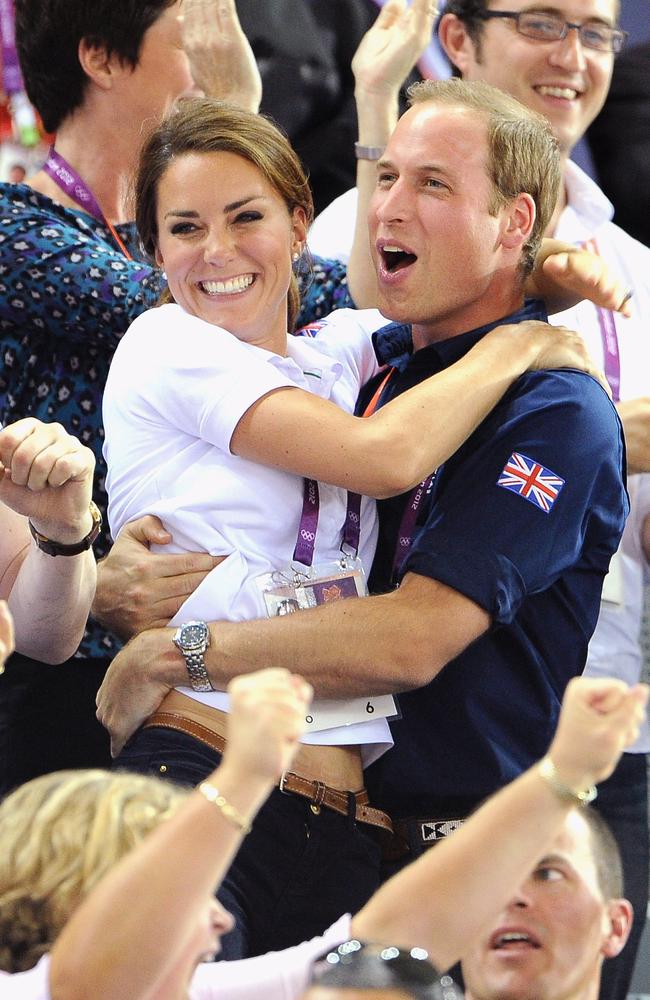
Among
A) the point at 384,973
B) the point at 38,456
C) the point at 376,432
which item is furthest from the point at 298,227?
the point at 384,973

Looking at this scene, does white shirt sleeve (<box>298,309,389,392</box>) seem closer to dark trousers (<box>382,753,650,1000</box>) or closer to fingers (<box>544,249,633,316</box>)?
fingers (<box>544,249,633,316</box>)

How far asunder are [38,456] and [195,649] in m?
0.39

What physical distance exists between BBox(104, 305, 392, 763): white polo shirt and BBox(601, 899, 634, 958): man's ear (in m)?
0.43

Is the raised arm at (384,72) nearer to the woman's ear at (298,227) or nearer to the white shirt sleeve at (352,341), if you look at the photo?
the white shirt sleeve at (352,341)

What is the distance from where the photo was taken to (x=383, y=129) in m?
3.46

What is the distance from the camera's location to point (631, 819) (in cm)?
331

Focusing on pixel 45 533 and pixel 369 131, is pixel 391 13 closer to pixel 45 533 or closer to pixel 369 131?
pixel 369 131

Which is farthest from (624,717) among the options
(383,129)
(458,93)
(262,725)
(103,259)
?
(383,129)

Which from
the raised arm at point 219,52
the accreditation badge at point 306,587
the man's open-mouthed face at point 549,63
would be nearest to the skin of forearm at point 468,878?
the accreditation badge at point 306,587

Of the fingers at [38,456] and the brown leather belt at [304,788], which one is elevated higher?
the fingers at [38,456]

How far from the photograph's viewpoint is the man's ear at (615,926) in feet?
7.66

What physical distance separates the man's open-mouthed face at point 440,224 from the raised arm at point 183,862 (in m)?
1.18

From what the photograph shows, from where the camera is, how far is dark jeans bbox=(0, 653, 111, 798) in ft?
10.3

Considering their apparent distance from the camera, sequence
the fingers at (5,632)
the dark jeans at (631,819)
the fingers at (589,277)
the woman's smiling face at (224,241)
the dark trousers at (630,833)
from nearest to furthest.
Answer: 1. the fingers at (5,632)
2. the woman's smiling face at (224,241)
3. the fingers at (589,277)
4. the dark trousers at (630,833)
5. the dark jeans at (631,819)
